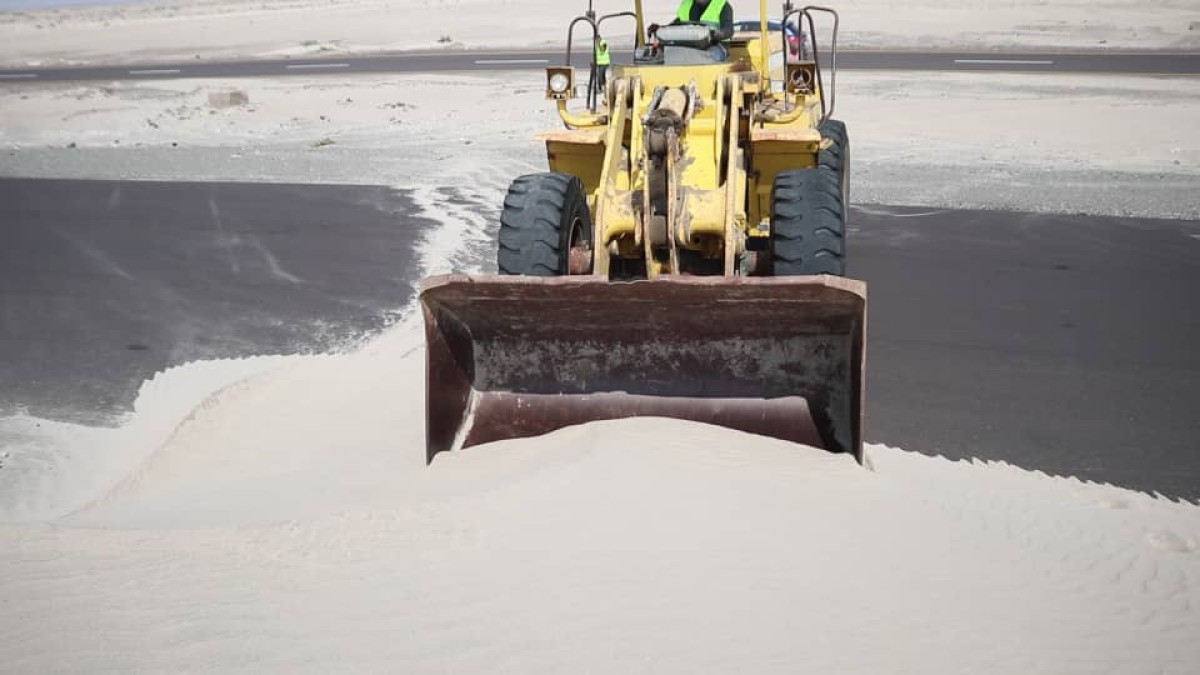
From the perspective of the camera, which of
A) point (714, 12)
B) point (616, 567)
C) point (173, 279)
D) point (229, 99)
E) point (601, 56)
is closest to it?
point (616, 567)

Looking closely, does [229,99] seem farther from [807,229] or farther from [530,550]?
[530,550]

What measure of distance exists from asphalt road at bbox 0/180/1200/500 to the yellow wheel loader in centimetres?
124

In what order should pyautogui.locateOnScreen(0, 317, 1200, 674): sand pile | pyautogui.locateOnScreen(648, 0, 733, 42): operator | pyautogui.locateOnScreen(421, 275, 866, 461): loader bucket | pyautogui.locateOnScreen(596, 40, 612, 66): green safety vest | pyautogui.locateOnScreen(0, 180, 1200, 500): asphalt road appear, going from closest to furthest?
pyautogui.locateOnScreen(0, 317, 1200, 674): sand pile → pyautogui.locateOnScreen(421, 275, 866, 461): loader bucket → pyautogui.locateOnScreen(0, 180, 1200, 500): asphalt road → pyautogui.locateOnScreen(648, 0, 733, 42): operator → pyautogui.locateOnScreen(596, 40, 612, 66): green safety vest

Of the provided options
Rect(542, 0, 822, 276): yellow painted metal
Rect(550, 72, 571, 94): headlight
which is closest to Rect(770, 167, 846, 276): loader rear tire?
Rect(542, 0, 822, 276): yellow painted metal

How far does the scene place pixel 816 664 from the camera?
4.28m

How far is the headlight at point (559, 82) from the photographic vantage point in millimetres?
8688

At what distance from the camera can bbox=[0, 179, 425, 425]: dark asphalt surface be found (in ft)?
30.3

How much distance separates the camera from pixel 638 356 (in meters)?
6.71

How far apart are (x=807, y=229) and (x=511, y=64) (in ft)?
83.1

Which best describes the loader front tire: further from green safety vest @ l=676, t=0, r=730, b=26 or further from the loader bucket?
the loader bucket

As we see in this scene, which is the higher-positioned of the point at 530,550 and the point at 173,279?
the point at 530,550

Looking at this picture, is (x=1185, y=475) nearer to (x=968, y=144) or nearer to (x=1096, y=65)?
(x=968, y=144)

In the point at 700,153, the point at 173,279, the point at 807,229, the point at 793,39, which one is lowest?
the point at 173,279

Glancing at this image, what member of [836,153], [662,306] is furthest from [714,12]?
[662,306]
